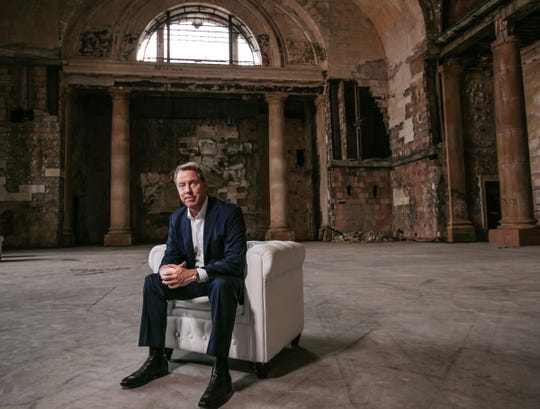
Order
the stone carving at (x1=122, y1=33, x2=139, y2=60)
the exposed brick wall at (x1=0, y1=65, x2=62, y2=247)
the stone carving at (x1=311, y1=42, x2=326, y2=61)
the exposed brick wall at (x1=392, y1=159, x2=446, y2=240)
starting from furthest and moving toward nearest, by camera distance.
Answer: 1. the stone carving at (x1=311, y1=42, x2=326, y2=61)
2. the stone carving at (x1=122, y1=33, x2=139, y2=60)
3. the exposed brick wall at (x1=0, y1=65, x2=62, y2=247)
4. the exposed brick wall at (x1=392, y1=159, x2=446, y2=240)

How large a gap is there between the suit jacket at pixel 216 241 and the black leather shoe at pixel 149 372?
571 millimetres

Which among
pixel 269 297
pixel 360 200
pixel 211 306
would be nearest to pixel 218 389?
pixel 211 306

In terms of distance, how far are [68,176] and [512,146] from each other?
1481 centimetres

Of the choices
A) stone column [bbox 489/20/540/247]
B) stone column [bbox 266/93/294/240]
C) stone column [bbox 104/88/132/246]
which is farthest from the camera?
stone column [bbox 266/93/294/240]

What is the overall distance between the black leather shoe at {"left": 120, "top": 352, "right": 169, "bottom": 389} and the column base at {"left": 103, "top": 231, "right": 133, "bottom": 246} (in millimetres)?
13278

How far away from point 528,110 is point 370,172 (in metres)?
5.98

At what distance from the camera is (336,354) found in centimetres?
256

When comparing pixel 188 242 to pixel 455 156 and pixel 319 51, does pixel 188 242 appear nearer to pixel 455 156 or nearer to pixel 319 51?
pixel 455 156

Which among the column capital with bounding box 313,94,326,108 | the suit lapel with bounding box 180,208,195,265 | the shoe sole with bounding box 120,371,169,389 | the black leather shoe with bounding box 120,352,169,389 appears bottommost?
the shoe sole with bounding box 120,371,169,389

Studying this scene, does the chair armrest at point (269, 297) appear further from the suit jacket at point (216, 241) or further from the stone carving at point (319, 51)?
the stone carving at point (319, 51)

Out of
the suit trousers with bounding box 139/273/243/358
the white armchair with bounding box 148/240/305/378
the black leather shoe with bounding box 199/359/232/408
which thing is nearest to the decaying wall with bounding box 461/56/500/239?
the white armchair with bounding box 148/240/305/378

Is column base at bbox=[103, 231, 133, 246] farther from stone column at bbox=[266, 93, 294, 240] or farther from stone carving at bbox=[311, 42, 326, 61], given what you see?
stone carving at bbox=[311, 42, 326, 61]

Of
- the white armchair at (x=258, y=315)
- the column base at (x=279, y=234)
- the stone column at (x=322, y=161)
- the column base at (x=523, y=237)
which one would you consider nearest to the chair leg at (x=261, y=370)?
the white armchair at (x=258, y=315)

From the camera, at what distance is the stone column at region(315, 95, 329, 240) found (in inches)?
634
